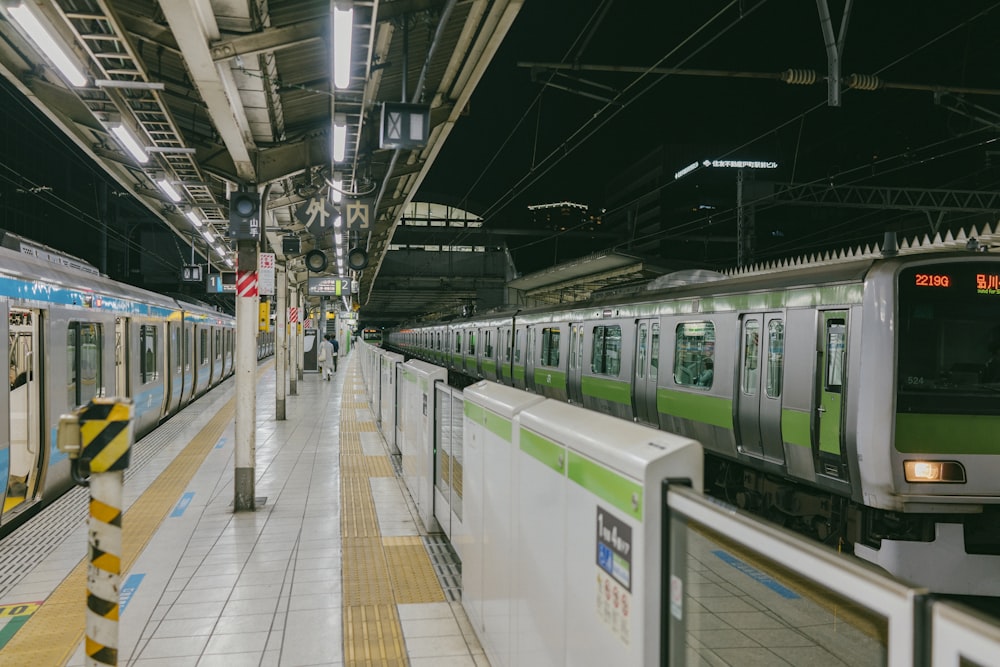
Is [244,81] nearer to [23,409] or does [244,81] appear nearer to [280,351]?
[23,409]

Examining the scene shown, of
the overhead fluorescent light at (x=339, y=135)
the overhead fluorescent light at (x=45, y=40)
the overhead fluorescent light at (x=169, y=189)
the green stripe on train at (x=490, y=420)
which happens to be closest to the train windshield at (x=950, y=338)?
the green stripe on train at (x=490, y=420)

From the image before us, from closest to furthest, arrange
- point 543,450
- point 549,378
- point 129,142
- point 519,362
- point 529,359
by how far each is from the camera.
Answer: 1. point 543,450
2. point 129,142
3. point 549,378
4. point 529,359
5. point 519,362

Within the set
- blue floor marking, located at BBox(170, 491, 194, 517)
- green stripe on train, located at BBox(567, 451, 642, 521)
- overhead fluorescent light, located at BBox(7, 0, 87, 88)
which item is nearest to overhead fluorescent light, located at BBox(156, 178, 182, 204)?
overhead fluorescent light, located at BBox(7, 0, 87, 88)

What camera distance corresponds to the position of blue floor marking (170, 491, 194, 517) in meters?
7.28

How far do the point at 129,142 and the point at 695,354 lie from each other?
5.90 meters

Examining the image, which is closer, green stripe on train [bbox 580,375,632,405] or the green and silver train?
the green and silver train

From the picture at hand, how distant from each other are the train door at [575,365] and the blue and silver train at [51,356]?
264 inches

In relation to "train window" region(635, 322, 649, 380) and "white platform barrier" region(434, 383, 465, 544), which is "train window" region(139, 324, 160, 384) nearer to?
"white platform barrier" region(434, 383, 465, 544)

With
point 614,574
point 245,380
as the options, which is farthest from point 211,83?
point 614,574

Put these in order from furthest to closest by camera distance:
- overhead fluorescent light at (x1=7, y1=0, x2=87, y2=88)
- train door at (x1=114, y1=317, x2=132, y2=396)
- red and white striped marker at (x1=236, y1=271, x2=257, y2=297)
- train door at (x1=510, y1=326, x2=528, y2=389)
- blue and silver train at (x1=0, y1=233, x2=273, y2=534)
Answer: train door at (x1=510, y1=326, x2=528, y2=389) < train door at (x1=114, y1=317, x2=132, y2=396) < red and white striped marker at (x1=236, y1=271, x2=257, y2=297) < blue and silver train at (x1=0, y1=233, x2=273, y2=534) < overhead fluorescent light at (x1=7, y1=0, x2=87, y2=88)

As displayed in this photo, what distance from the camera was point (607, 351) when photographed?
11.0 meters

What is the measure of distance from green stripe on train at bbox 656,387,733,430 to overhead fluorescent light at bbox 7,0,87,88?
605 centimetres

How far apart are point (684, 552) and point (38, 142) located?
42672mm

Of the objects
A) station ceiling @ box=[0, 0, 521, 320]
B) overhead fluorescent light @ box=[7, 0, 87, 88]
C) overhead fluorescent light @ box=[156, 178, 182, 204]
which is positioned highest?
station ceiling @ box=[0, 0, 521, 320]
